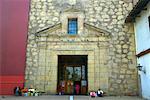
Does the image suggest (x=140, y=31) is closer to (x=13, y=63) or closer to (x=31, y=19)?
(x=31, y=19)

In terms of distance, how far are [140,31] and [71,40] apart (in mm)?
3721

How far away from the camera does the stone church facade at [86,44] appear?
1298cm

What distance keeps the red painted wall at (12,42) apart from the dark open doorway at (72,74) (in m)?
2.27

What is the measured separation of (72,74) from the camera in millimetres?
14438

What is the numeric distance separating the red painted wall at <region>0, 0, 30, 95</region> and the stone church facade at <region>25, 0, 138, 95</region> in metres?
0.35

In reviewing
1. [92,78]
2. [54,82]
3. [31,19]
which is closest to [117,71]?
[92,78]

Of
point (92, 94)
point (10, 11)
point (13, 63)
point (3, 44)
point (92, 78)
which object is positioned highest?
point (10, 11)

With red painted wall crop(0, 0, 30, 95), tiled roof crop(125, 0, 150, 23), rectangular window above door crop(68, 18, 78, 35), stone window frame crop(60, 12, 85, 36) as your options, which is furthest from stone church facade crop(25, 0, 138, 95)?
tiled roof crop(125, 0, 150, 23)

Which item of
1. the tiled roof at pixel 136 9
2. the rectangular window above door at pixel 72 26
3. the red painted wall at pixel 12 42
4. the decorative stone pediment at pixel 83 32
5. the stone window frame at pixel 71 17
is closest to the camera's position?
the tiled roof at pixel 136 9

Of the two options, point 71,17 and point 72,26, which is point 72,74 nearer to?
point 72,26

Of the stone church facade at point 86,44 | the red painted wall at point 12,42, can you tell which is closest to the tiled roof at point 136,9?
the stone church facade at point 86,44

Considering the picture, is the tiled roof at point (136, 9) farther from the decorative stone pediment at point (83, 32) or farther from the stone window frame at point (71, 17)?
the stone window frame at point (71, 17)

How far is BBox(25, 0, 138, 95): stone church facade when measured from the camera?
42.6 feet

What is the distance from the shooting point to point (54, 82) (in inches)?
512
